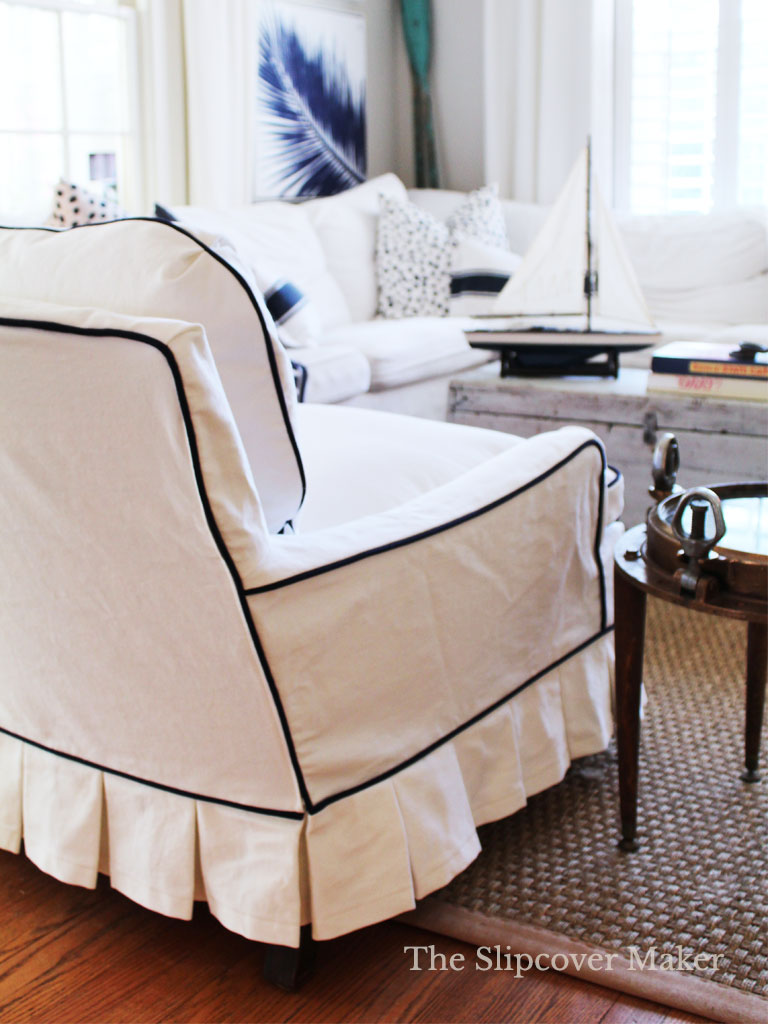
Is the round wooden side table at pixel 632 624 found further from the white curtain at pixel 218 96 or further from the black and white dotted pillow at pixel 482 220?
the white curtain at pixel 218 96

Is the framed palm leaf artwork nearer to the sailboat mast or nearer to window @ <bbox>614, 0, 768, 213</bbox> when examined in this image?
window @ <bbox>614, 0, 768, 213</bbox>

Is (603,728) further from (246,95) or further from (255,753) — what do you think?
(246,95)

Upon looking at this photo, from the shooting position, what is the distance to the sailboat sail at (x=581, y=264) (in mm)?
2441

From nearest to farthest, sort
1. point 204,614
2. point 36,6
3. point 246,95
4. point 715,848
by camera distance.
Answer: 1. point 204,614
2. point 715,848
3. point 36,6
4. point 246,95

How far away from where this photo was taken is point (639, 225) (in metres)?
3.78

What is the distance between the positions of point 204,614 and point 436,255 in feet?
9.59

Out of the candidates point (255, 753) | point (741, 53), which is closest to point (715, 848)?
point (255, 753)

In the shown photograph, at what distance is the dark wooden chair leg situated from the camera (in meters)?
1.16

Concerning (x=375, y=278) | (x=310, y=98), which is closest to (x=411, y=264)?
(x=375, y=278)

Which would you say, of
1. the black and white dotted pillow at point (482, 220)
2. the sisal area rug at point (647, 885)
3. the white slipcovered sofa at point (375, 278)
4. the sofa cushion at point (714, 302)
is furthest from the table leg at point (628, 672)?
the black and white dotted pillow at point (482, 220)

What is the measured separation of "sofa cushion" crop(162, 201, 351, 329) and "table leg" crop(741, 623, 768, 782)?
203cm

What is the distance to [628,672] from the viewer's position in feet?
4.33

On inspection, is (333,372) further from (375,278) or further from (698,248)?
(698,248)

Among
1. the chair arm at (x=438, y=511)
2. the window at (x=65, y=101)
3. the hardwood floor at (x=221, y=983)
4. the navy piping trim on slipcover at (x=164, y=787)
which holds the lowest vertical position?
the hardwood floor at (x=221, y=983)
